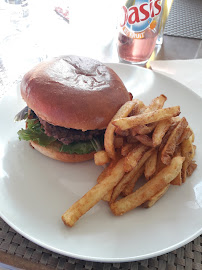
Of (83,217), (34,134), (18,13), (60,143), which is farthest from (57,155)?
(18,13)

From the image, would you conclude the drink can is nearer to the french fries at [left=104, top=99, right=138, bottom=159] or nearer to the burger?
the burger

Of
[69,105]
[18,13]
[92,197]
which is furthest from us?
[18,13]

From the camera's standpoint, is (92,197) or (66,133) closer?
(92,197)

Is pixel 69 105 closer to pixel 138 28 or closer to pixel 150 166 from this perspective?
pixel 150 166

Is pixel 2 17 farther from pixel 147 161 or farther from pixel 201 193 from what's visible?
pixel 201 193

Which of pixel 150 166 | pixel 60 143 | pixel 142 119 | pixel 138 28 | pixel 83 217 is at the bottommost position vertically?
pixel 83 217

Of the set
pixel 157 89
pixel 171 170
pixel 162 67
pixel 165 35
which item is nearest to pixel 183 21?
→ pixel 165 35

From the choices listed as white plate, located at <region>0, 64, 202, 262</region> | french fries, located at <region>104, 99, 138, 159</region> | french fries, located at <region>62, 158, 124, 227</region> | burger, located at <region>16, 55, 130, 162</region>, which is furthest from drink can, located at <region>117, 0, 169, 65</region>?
french fries, located at <region>62, 158, 124, 227</region>
